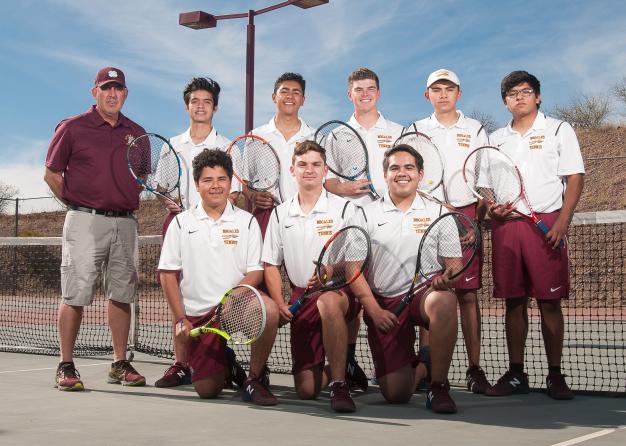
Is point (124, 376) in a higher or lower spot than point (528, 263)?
lower

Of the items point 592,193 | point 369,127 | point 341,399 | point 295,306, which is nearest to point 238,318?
point 295,306

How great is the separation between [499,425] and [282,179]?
7.45 feet

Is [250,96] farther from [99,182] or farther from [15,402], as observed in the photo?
[15,402]

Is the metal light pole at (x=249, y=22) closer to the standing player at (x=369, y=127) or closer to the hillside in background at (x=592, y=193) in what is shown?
the standing player at (x=369, y=127)

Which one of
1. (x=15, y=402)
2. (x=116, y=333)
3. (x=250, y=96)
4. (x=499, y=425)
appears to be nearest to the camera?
(x=499, y=425)

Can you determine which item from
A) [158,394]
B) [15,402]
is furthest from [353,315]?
[15,402]

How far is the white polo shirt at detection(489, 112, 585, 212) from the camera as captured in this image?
5.13 meters

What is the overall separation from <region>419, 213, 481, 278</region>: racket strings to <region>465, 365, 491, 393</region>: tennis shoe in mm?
887

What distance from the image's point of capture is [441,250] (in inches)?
186

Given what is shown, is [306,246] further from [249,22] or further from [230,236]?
[249,22]

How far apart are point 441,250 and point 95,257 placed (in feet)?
7.56

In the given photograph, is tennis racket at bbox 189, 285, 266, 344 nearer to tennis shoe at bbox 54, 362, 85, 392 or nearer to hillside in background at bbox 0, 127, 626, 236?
tennis shoe at bbox 54, 362, 85, 392

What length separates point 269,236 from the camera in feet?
16.4

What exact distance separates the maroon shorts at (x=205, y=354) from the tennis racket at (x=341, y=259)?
581 millimetres
